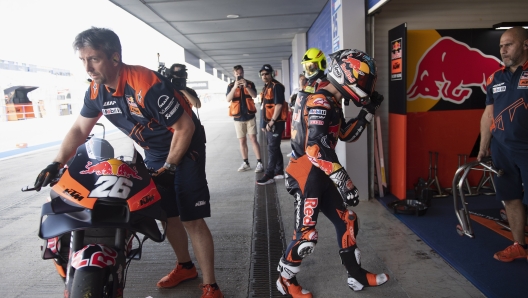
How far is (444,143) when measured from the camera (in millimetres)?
5602

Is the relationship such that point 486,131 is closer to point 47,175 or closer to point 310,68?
point 310,68

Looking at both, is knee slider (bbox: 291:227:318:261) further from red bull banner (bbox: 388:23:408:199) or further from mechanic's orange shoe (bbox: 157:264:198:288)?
red bull banner (bbox: 388:23:408:199)

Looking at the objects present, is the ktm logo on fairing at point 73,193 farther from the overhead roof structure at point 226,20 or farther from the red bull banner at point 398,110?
the overhead roof structure at point 226,20

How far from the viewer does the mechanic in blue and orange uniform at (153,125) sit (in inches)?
88.1

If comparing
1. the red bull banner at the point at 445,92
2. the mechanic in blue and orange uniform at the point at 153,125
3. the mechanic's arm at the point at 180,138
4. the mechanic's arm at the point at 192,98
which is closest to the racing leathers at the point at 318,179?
the mechanic in blue and orange uniform at the point at 153,125

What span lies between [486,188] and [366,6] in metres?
3.06

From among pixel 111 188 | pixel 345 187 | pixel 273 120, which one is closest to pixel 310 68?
pixel 273 120

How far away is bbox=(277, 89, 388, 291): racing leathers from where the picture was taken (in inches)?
99.5

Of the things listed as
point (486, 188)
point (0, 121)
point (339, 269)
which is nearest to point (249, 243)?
point (339, 269)

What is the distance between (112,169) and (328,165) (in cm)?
130

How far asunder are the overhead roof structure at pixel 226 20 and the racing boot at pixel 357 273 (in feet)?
18.0

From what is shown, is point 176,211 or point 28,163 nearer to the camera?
point 176,211

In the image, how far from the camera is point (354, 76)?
2.55 m

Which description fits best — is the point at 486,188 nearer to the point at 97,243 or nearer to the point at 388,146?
the point at 388,146
